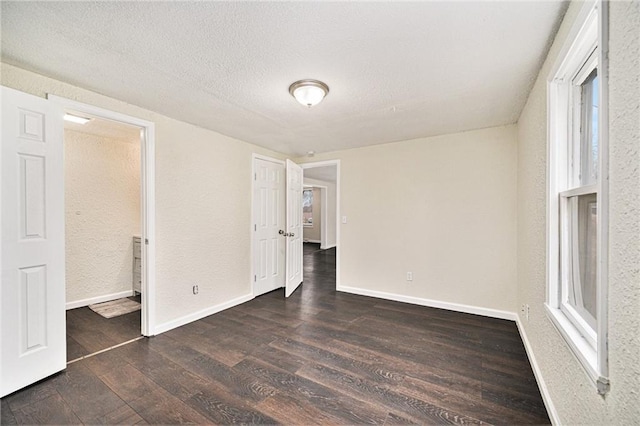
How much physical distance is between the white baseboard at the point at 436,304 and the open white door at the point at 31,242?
132 inches

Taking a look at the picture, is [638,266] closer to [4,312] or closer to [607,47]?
[607,47]

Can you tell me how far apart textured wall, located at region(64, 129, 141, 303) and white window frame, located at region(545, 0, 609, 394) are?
490cm

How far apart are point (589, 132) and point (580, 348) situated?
3.47 feet

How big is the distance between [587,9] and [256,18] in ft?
4.82

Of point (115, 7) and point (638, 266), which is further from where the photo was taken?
point (115, 7)

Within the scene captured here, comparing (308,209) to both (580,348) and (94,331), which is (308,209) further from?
(580,348)

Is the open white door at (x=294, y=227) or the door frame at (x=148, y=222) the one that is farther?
the open white door at (x=294, y=227)

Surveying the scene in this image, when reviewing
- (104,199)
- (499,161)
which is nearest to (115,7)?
(104,199)

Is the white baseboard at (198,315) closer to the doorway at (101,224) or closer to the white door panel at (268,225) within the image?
the white door panel at (268,225)

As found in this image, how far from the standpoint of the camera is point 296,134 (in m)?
3.59

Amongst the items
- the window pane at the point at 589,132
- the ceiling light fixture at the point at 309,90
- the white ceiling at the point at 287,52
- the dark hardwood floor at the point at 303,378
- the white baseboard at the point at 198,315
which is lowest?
the dark hardwood floor at the point at 303,378

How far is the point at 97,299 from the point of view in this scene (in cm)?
382

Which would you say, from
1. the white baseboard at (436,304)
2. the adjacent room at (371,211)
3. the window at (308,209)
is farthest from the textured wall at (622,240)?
the window at (308,209)

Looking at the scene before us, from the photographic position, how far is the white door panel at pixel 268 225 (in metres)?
4.16
